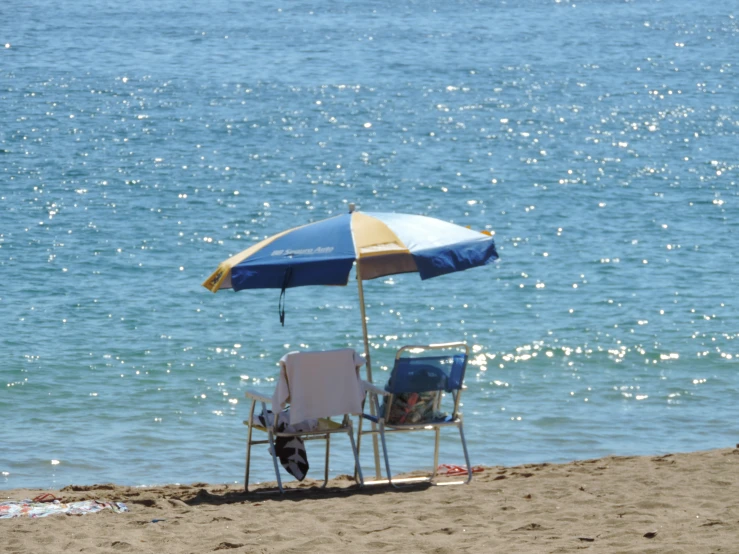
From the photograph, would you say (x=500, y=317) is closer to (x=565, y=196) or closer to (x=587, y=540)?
(x=565, y=196)

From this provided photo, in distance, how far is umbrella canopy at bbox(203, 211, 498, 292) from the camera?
7.02 meters

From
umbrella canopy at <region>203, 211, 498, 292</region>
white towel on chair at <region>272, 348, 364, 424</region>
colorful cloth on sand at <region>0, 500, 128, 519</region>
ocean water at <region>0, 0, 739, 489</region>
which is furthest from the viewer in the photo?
ocean water at <region>0, 0, 739, 489</region>

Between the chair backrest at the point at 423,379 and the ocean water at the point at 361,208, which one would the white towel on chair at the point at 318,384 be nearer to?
the chair backrest at the point at 423,379

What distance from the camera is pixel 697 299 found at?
15.1m

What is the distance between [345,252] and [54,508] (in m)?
2.26

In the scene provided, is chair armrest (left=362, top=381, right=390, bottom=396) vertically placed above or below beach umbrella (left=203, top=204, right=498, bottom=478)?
below

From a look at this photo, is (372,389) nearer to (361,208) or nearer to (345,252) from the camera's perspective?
(345,252)

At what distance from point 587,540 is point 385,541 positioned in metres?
0.98

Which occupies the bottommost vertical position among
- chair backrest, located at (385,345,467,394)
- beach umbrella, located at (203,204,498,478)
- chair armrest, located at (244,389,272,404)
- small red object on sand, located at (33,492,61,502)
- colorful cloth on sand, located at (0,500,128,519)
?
small red object on sand, located at (33,492,61,502)

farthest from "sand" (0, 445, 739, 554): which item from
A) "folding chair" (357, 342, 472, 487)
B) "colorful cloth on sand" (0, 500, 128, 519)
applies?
"folding chair" (357, 342, 472, 487)

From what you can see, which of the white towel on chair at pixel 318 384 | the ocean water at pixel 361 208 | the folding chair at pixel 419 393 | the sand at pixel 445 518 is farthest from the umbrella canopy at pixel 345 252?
the ocean water at pixel 361 208

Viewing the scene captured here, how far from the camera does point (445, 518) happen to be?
625 cm

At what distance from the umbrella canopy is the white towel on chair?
0.46m

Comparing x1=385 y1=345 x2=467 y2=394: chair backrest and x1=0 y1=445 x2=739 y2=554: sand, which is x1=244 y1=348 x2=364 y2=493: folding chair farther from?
x1=0 y1=445 x2=739 y2=554: sand
